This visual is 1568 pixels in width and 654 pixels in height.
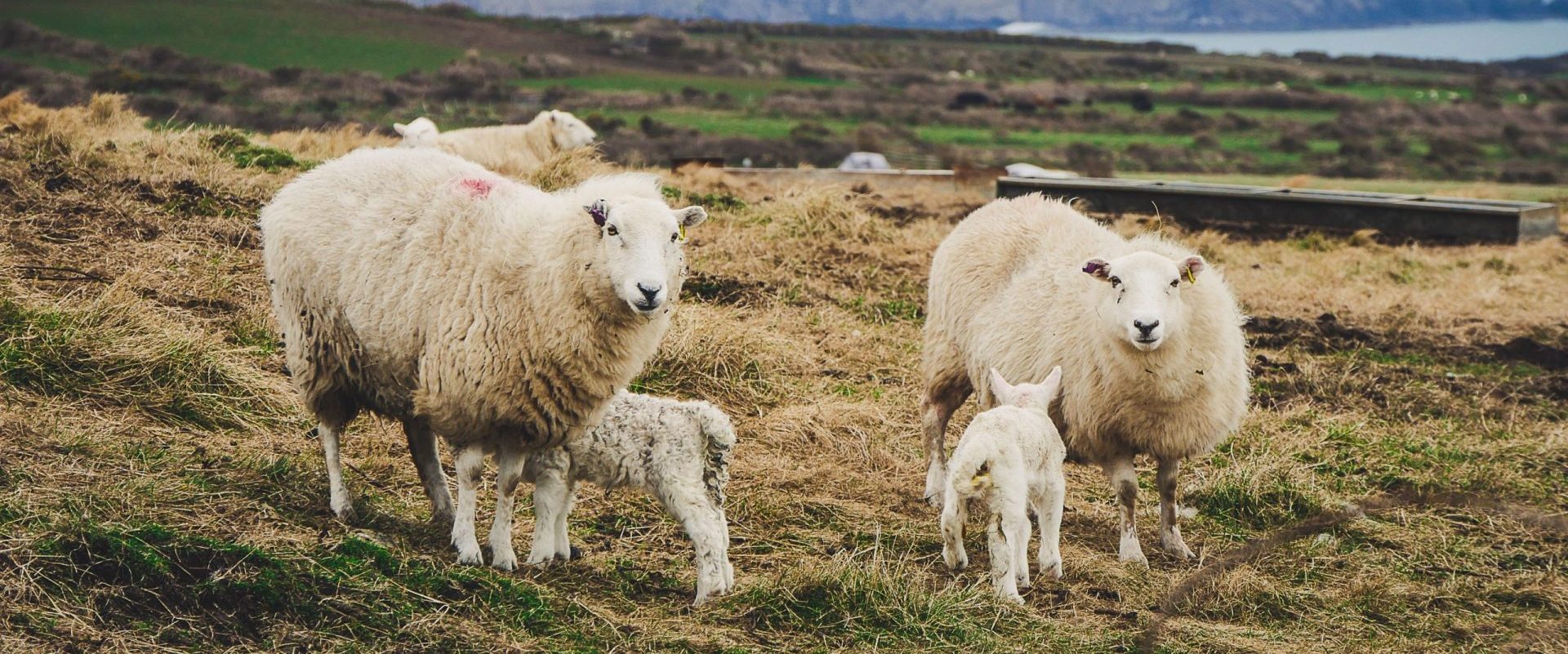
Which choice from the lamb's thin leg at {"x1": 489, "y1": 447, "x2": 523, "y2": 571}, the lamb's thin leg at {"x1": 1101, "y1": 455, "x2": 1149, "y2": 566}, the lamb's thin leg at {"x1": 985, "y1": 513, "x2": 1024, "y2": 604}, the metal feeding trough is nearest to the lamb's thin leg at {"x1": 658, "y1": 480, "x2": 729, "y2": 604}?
the lamb's thin leg at {"x1": 489, "y1": 447, "x2": 523, "y2": 571}

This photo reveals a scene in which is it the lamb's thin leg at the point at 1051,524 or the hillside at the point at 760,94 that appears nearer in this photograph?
the lamb's thin leg at the point at 1051,524

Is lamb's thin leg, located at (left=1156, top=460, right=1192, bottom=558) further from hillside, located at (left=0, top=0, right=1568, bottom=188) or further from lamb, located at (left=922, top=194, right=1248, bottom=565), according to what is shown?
hillside, located at (left=0, top=0, right=1568, bottom=188)

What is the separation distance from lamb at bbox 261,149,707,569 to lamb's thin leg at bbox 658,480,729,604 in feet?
1.73

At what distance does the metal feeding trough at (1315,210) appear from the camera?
16.6 m

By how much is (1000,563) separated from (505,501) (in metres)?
2.24

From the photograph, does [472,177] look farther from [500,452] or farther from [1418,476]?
[1418,476]

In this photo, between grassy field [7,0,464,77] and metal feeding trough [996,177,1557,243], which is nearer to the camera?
metal feeding trough [996,177,1557,243]

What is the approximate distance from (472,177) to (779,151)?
35157 millimetres

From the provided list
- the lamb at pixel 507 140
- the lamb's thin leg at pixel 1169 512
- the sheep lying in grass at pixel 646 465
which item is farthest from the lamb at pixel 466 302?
the lamb at pixel 507 140

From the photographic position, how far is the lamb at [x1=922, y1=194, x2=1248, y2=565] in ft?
22.4

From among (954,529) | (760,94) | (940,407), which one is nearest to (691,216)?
(954,529)

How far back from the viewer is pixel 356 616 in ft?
16.8

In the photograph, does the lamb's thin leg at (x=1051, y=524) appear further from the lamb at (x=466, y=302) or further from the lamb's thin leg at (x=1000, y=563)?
the lamb at (x=466, y=302)

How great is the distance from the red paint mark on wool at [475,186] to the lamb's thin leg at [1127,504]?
3506 mm
